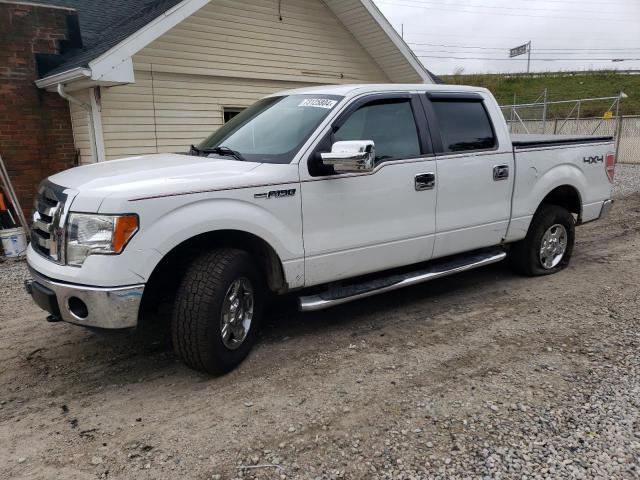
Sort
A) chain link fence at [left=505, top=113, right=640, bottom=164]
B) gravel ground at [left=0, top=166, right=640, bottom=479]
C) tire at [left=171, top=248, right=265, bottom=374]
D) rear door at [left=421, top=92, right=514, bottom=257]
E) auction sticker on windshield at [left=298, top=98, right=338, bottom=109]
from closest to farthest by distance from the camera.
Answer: gravel ground at [left=0, top=166, right=640, bottom=479]
tire at [left=171, top=248, right=265, bottom=374]
auction sticker on windshield at [left=298, top=98, right=338, bottom=109]
rear door at [left=421, top=92, right=514, bottom=257]
chain link fence at [left=505, top=113, right=640, bottom=164]

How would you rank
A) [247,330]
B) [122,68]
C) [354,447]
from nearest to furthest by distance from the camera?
[354,447] < [247,330] < [122,68]

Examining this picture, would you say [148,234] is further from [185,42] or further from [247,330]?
[185,42]

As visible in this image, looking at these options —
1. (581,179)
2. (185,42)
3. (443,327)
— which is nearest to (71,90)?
(185,42)

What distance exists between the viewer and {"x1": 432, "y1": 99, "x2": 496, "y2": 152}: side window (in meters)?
4.91

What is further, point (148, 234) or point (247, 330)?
point (247, 330)

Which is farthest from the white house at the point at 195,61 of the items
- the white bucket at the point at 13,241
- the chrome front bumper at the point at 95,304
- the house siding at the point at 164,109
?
the chrome front bumper at the point at 95,304

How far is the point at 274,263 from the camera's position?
12.9 ft

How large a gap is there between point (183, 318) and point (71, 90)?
6278 millimetres

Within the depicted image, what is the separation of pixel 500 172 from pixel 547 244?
4.43 feet

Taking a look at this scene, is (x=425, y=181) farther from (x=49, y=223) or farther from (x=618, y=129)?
(x=618, y=129)

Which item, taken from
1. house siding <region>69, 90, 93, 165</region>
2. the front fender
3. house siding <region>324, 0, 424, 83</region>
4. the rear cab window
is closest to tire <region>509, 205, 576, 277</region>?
the rear cab window

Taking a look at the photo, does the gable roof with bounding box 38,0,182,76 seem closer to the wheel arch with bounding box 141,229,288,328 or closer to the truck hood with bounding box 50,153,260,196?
the truck hood with bounding box 50,153,260,196

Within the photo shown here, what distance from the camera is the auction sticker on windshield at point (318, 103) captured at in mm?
4266

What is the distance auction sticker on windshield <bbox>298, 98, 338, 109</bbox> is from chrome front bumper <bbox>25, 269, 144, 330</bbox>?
2061 millimetres
